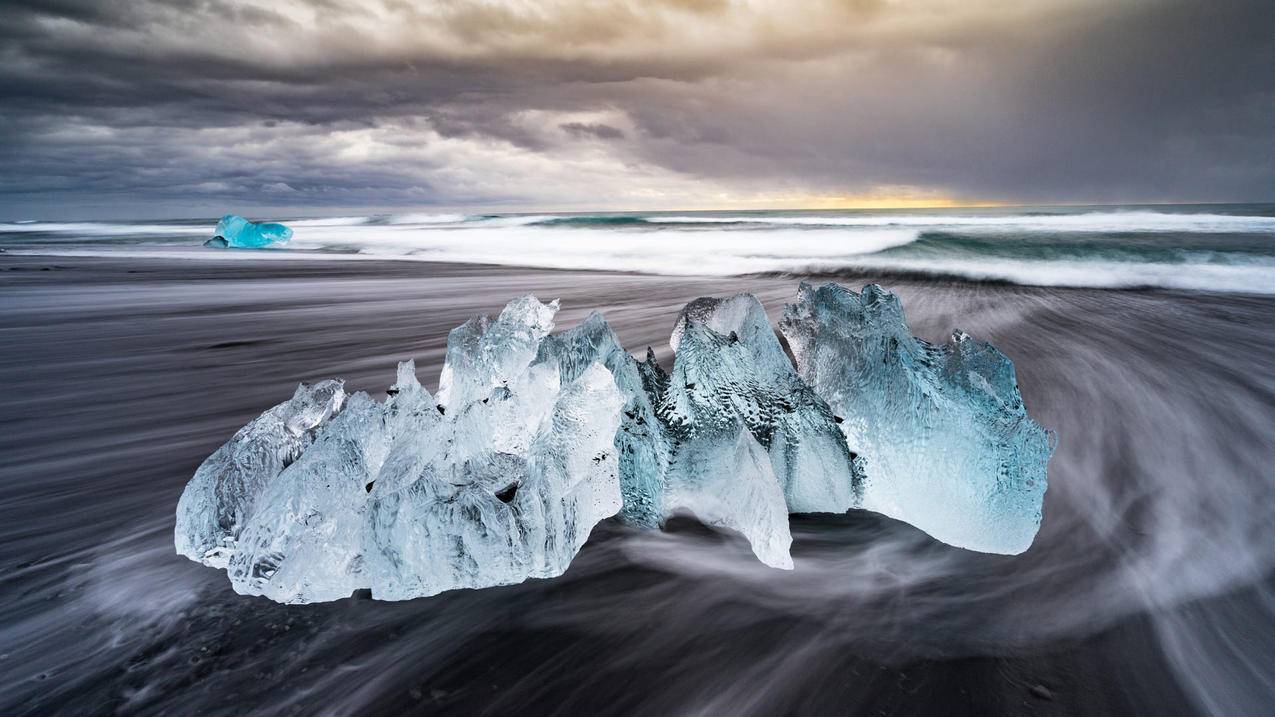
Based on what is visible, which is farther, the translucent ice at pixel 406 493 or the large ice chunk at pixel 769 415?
the large ice chunk at pixel 769 415

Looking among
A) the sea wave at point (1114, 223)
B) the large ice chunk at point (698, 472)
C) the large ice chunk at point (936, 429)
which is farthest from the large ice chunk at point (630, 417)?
the sea wave at point (1114, 223)

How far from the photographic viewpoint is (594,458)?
1.35 metres

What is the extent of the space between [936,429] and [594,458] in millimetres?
808

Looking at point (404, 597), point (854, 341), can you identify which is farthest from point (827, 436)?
point (404, 597)

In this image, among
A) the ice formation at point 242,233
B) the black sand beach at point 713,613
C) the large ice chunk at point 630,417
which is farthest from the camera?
the ice formation at point 242,233

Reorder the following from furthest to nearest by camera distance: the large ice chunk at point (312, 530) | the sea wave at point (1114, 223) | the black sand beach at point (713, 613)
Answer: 1. the sea wave at point (1114, 223)
2. the large ice chunk at point (312, 530)
3. the black sand beach at point (713, 613)

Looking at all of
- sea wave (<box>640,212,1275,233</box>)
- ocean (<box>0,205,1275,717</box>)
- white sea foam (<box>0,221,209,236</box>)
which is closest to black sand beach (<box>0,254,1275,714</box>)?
Result: ocean (<box>0,205,1275,717</box>)

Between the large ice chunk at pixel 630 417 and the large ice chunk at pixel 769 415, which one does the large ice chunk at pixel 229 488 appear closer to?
the large ice chunk at pixel 630 417

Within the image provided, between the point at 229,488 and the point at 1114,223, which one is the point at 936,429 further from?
the point at 1114,223

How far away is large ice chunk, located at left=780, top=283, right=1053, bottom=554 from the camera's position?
53.0 inches

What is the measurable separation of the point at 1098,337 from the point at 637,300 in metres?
3.80

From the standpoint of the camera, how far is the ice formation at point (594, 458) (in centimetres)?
118

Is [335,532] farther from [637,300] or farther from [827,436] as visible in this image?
[637,300]

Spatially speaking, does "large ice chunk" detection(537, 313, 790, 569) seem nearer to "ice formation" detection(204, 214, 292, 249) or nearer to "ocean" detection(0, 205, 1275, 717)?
"ocean" detection(0, 205, 1275, 717)
